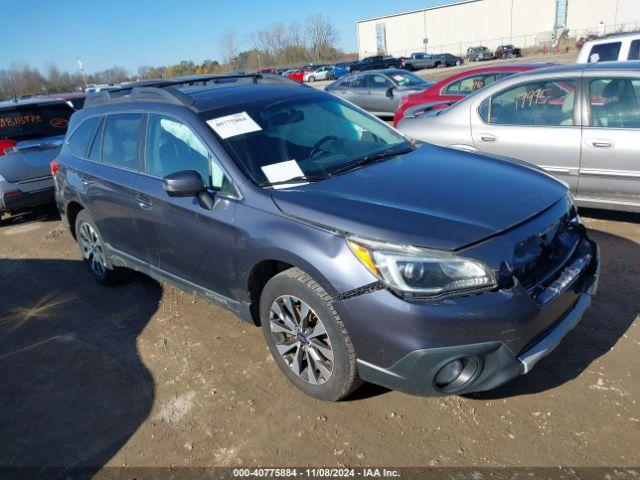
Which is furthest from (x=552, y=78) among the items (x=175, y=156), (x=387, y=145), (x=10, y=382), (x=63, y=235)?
(x=63, y=235)

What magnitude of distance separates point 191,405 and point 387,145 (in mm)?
2222

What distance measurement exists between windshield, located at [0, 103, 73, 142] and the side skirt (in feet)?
12.6

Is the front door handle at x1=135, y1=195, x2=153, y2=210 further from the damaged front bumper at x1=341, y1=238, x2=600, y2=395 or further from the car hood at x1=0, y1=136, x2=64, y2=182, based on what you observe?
the car hood at x1=0, y1=136, x2=64, y2=182

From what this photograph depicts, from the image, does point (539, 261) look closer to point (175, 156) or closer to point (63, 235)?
point (175, 156)

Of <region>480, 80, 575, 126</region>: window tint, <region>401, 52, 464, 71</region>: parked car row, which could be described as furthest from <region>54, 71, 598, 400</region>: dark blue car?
<region>401, 52, 464, 71</region>: parked car row

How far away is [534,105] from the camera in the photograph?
5.28 metres

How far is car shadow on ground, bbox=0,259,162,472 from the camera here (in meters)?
2.91

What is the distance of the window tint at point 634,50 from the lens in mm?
8531

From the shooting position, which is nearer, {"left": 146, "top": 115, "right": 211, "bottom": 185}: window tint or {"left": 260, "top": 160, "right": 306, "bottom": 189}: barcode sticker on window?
{"left": 260, "top": 160, "right": 306, "bottom": 189}: barcode sticker on window

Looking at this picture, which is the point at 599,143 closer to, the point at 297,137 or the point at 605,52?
the point at 297,137

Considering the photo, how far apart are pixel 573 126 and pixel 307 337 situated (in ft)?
12.0

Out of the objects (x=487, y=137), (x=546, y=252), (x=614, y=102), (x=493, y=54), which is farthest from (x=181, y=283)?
(x=493, y=54)

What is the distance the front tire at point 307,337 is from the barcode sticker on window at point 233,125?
105cm

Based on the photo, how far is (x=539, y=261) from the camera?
8.55 feet
